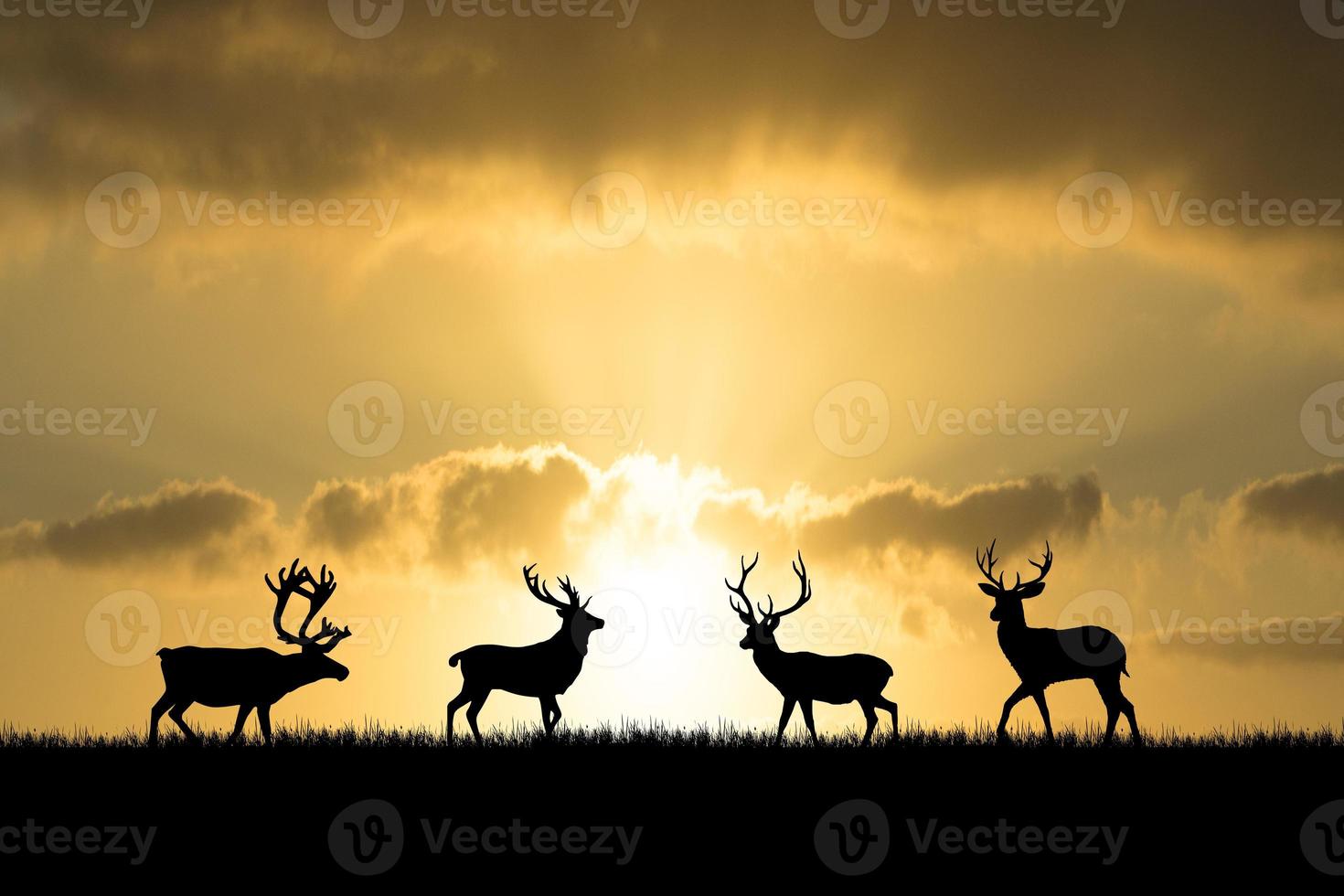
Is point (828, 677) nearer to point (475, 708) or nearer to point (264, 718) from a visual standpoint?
point (475, 708)

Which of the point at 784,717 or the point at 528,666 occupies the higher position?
the point at 528,666

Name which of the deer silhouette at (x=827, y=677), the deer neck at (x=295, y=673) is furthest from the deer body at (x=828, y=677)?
the deer neck at (x=295, y=673)

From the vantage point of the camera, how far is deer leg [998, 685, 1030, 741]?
19.6m

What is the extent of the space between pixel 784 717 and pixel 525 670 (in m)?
3.71

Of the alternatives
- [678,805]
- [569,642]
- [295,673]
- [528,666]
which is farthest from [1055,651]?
[295,673]

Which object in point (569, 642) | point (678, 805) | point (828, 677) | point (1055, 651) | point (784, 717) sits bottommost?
point (678, 805)

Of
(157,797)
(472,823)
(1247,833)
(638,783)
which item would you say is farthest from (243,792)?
(1247,833)

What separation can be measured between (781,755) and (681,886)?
393 centimetres

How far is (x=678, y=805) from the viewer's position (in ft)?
53.1

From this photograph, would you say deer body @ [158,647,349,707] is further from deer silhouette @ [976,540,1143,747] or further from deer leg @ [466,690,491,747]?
deer silhouette @ [976,540,1143,747]

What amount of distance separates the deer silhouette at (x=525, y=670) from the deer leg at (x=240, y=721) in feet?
8.96

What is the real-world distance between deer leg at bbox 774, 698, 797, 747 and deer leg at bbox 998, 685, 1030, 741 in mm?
2855

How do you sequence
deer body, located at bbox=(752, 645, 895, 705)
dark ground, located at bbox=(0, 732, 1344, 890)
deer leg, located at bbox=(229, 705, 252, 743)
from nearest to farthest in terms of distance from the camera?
dark ground, located at bbox=(0, 732, 1344, 890) < deer leg, located at bbox=(229, 705, 252, 743) < deer body, located at bbox=(752, 645, 895, 705)

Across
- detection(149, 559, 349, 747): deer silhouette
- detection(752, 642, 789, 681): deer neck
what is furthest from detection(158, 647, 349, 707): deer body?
detection(752, 642, 789, 681): deer neck
